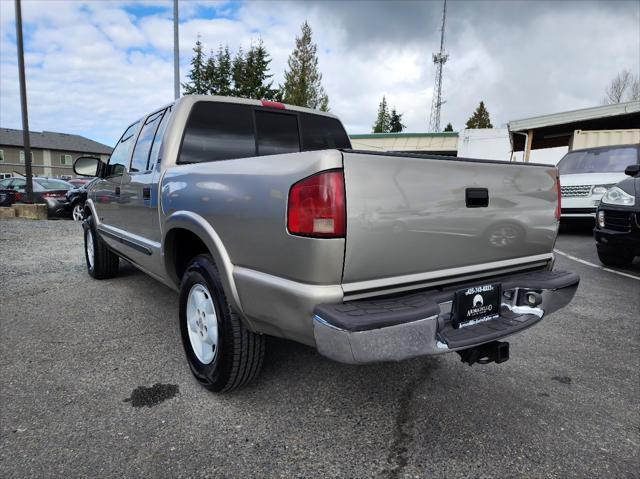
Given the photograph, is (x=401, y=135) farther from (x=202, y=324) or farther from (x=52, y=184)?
(x=202, y=324)

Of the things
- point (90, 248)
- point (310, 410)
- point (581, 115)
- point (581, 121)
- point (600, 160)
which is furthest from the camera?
point (581, 121)

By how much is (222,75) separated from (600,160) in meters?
26.0

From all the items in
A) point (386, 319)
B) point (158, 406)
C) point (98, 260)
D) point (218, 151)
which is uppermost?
point (218, 151)

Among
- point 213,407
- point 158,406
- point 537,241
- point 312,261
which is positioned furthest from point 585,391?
point 158,406

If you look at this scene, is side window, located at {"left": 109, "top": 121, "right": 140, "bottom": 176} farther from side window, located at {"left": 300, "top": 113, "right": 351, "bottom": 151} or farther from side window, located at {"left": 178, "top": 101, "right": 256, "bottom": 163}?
side window, located at {"left": 300, "top": 113, "right": 351, "bottom": 151}

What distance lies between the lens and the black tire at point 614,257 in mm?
5559

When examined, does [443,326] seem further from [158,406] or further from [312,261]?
[158,406]

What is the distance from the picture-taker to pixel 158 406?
2.24 meters

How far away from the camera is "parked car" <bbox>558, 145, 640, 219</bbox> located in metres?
8.08

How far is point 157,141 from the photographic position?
3096mm

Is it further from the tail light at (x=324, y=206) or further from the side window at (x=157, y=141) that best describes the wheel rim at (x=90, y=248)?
the tail light at (x=324, y=206)

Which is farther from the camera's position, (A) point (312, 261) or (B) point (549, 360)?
(B) point (549, 360)

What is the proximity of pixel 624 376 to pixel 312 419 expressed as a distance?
2.11 m

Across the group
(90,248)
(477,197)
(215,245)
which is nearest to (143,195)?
(215,245)
